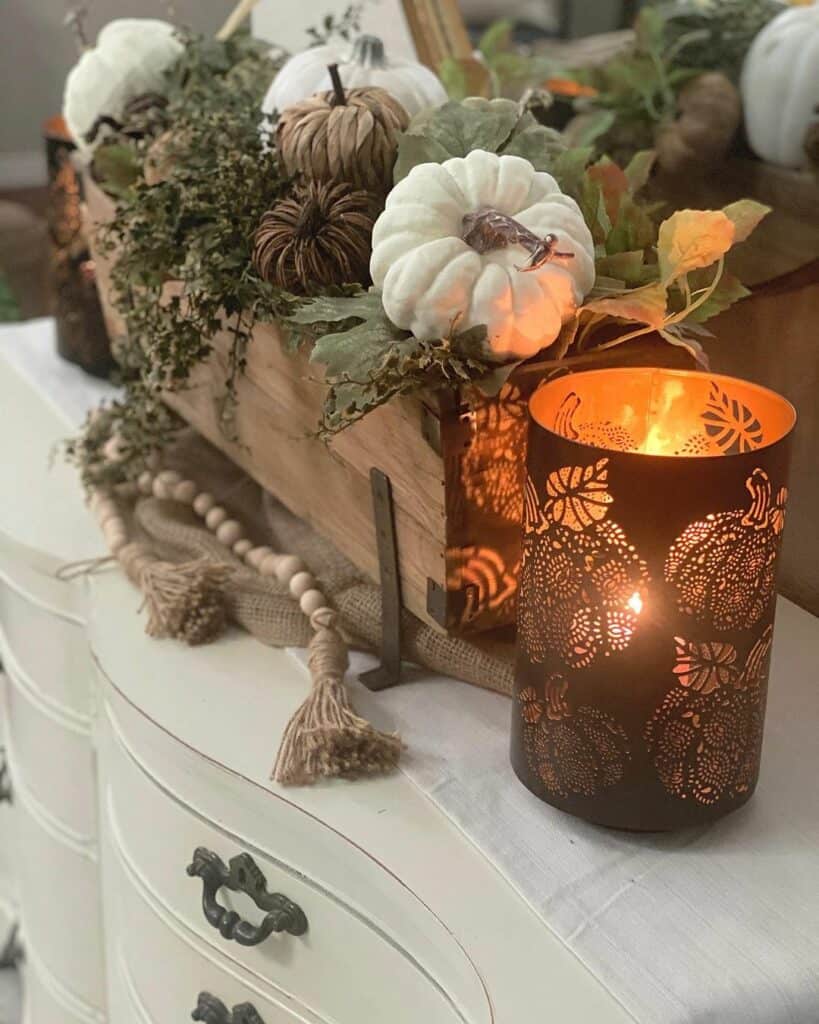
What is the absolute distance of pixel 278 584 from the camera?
0.89 metres

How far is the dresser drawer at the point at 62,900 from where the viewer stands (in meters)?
1.07

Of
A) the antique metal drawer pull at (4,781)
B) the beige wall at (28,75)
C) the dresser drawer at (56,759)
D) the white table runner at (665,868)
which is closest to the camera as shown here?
the white table runner at (665,868)

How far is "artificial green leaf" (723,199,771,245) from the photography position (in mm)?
713

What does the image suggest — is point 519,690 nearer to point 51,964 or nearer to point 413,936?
point 413,936

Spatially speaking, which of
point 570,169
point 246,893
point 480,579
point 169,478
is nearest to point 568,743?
point 480,579

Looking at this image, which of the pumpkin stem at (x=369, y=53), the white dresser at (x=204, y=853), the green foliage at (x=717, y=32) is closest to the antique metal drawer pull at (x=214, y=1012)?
the white dresser at (x=204, y=853)

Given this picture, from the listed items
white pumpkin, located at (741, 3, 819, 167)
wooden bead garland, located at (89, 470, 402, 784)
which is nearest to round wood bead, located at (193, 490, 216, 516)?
wooden bead garland, located at (89, 470, 402, 784)

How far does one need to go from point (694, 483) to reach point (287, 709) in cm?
32

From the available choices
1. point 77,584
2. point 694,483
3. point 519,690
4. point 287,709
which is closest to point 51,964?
point 77,584

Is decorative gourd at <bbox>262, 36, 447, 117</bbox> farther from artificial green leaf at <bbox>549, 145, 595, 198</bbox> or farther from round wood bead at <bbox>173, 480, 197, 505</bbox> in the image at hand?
round wood bead at <bbox>173, 480, 197, 505</bbox>

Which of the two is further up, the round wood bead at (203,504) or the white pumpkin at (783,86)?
the white pumpkin at (783,86)

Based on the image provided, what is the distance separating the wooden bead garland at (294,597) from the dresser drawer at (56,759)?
0.16m

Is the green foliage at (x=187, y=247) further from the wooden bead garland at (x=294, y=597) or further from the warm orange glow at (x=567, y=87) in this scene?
the warm orange glow at (x=567, y=87)

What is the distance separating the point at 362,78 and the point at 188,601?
0.38 metres
